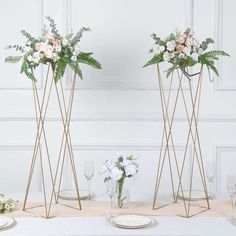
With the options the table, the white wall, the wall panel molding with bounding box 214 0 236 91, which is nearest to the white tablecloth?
the table

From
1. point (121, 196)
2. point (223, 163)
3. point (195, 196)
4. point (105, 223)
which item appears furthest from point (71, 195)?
point (223, 163)

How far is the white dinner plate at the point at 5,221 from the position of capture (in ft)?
7.36

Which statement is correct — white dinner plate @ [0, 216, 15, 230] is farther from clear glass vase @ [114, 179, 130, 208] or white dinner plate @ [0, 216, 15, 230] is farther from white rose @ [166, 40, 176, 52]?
white rose @ [166, 40, 176, 52]

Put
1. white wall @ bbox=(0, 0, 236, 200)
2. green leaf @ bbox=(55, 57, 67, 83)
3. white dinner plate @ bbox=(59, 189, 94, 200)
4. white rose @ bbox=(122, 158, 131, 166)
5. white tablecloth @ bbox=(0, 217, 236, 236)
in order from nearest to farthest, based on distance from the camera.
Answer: white tablecloth @ bbox=(0, 217, 236, 236) < green leaf @ bbox=(55, 57, 67, 83) < white rose @ bbox=(122, 158, 131, 166) < white dinner plate @ bbox=(59, 189, 94, 200) < white wall @ bbox=(0, 0, 236, 200)

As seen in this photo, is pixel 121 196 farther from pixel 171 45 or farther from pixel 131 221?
pixel 171 45

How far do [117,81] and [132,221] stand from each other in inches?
63.3

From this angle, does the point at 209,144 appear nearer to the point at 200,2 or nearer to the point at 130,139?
the point at 130,139

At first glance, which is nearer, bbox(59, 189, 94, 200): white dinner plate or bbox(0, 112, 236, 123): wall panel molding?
bbox(59, 189, 94, 200): white dinner plate

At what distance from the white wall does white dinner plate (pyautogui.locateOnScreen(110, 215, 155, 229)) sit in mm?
1396

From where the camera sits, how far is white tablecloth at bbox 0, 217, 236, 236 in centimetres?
219

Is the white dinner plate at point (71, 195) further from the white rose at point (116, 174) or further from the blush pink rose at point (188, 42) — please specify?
the blush pink rose at point (188, 42)

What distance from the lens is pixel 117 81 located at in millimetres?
3732

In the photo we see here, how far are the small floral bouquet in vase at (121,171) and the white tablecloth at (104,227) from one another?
0.19 meters

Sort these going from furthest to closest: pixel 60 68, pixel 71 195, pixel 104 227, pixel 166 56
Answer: pixel 71 195
pixel 166 56
pixel 60 68
pixel 104 227
